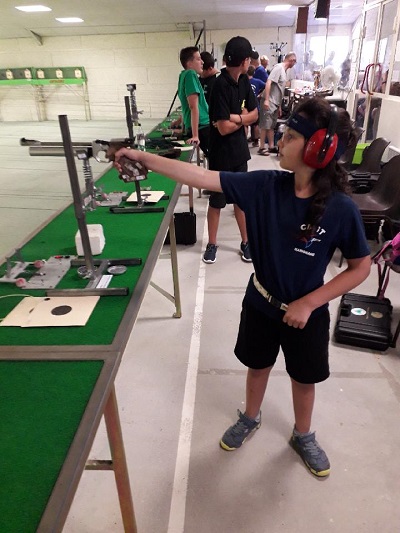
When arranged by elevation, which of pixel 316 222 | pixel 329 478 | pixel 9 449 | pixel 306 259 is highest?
pixel 316 222

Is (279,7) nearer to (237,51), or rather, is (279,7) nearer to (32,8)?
(32,8)

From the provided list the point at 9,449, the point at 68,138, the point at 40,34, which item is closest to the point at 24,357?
the point at 9,449

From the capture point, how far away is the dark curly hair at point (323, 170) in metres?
1.10

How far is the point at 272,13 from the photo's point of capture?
10.3 m

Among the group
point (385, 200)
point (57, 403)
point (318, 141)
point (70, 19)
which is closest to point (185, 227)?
point (385, 200)

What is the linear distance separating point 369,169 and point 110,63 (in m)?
10.8

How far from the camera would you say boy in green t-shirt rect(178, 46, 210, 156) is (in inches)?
140

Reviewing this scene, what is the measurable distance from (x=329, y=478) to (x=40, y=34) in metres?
14.1

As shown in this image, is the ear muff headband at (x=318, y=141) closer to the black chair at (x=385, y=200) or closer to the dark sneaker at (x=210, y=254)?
the black chair at (x=385, y=200)

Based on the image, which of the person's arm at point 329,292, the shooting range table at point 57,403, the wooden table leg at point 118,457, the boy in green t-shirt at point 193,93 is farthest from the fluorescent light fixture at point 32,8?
the wooden table leg at point 118,457

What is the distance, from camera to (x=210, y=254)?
11.3 feet

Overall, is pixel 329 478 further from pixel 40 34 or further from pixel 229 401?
pixel 40 34

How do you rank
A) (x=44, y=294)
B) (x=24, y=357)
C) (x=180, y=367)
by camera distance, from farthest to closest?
(x=180, y=367) < (x=44, y=294) < (x=24, y=357)

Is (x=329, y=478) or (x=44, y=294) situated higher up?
(x=44, y=294)
